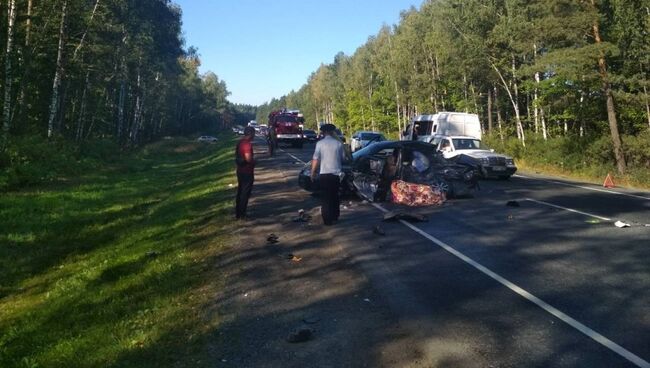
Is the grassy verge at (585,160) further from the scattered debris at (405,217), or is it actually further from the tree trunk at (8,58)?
the tree trunk at (8,58)

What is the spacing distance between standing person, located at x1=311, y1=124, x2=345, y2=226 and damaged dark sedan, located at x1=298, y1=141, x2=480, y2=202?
3282 mm

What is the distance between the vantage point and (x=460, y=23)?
46312 millimetres

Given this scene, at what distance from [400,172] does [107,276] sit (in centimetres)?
782

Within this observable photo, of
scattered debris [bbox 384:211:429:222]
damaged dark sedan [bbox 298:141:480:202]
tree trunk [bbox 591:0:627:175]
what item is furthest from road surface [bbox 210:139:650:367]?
tree trunk [bbox 591:0:627:175]

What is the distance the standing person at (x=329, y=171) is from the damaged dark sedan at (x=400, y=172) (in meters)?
3.28

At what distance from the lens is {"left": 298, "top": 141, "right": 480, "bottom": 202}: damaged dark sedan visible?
568 inches

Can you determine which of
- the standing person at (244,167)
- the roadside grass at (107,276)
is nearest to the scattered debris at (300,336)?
the roadside grass at (107,276)

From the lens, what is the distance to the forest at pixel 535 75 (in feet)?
85.4

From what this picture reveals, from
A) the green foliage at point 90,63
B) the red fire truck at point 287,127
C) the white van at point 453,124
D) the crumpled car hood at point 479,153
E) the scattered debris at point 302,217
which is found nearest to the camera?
the scattered debris at point 302,217

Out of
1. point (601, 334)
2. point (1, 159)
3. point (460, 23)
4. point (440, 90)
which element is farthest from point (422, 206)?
point (440, 90)

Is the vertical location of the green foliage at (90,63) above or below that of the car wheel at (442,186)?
above

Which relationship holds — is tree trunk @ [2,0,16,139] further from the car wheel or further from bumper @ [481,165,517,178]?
bumper @ [481,165,517,178]

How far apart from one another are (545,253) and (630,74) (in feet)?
83.6

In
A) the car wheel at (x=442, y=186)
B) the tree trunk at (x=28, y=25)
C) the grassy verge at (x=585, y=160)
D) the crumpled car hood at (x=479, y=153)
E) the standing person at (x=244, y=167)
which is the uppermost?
the tree trunk at (x=28, y=25)
